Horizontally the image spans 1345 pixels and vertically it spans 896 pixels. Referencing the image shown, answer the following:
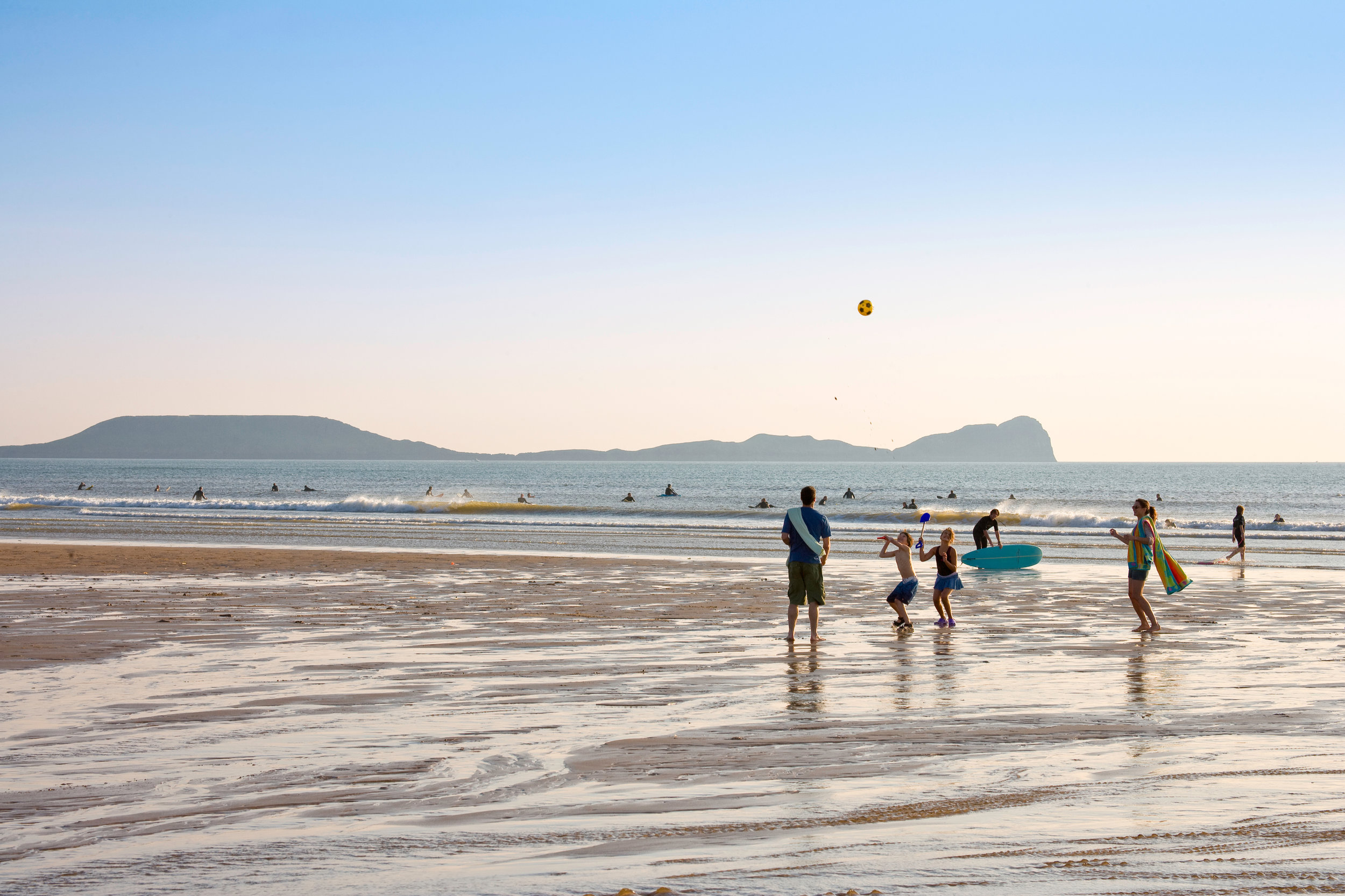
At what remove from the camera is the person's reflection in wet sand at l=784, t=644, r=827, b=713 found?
27.6 feet

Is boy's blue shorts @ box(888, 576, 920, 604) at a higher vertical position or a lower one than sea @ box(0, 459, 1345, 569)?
higher

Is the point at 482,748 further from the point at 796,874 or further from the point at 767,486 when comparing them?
the point at 767,486

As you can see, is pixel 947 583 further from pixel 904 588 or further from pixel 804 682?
pixel 804 682

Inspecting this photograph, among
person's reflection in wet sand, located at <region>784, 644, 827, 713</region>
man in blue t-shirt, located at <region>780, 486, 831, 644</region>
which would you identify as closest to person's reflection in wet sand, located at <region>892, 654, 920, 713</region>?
person's reflection in wet sand, located at <region>784, 644, 827, 713</region>

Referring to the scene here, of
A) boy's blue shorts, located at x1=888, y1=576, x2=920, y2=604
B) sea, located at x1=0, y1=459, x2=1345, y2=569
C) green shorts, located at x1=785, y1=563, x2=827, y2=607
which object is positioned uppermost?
green shorts, located at x1=785, y1=563, x2=827, y2=607

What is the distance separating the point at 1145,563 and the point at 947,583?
8.06ft

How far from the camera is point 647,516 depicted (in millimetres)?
55281

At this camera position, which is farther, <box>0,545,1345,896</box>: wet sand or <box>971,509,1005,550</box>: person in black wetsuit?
<box>971,509,1005,550</box>: person in black wetsuit

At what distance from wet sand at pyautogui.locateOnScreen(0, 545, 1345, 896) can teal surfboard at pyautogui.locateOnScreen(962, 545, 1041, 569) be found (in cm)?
959

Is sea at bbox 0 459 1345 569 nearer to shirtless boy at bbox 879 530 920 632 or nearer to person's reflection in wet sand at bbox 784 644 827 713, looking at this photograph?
shirtless boy at bbox 879 530 920 632

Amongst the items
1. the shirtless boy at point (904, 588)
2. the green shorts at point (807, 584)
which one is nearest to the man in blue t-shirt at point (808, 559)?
the green shorts at point (807, 584)

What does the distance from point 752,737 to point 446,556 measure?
19.8 meters

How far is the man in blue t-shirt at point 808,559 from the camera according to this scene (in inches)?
498

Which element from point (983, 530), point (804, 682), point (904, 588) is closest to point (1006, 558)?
point (983, 530)
